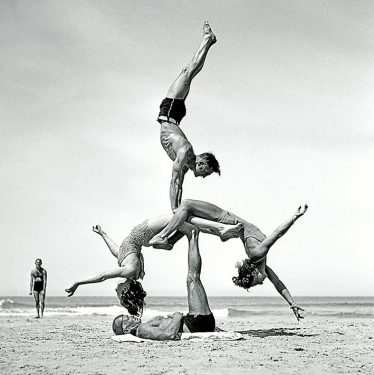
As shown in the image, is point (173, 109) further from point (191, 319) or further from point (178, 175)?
point (191, 319)

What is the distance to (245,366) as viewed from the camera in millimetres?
5152

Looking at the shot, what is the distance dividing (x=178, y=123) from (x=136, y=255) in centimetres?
223

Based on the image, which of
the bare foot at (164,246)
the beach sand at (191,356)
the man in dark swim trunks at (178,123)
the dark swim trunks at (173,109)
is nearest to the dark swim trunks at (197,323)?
the beach sand at (191,356)

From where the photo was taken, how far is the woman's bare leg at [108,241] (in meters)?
8.46

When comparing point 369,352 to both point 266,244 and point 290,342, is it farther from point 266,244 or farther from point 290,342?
point 266,244

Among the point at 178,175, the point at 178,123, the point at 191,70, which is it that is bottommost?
the point at 178,175

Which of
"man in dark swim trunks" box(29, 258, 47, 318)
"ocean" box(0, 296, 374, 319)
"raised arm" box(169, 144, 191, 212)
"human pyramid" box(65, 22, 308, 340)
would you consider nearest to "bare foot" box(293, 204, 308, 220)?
"human pyramid" box(65, 22, 308, 340)

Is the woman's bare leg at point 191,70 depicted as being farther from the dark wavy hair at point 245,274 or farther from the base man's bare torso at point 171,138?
the dark wavy hair at point 245,274

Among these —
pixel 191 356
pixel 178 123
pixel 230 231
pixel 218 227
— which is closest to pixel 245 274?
pixel 230 231

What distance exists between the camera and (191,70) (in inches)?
331

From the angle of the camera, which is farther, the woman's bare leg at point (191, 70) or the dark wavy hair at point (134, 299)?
the woman's bare leg at point (191, 70)

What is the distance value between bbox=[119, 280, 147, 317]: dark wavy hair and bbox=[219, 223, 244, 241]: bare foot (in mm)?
1431

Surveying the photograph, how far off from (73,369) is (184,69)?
5095 mm

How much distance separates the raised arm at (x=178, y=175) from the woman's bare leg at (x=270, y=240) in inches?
54.4
